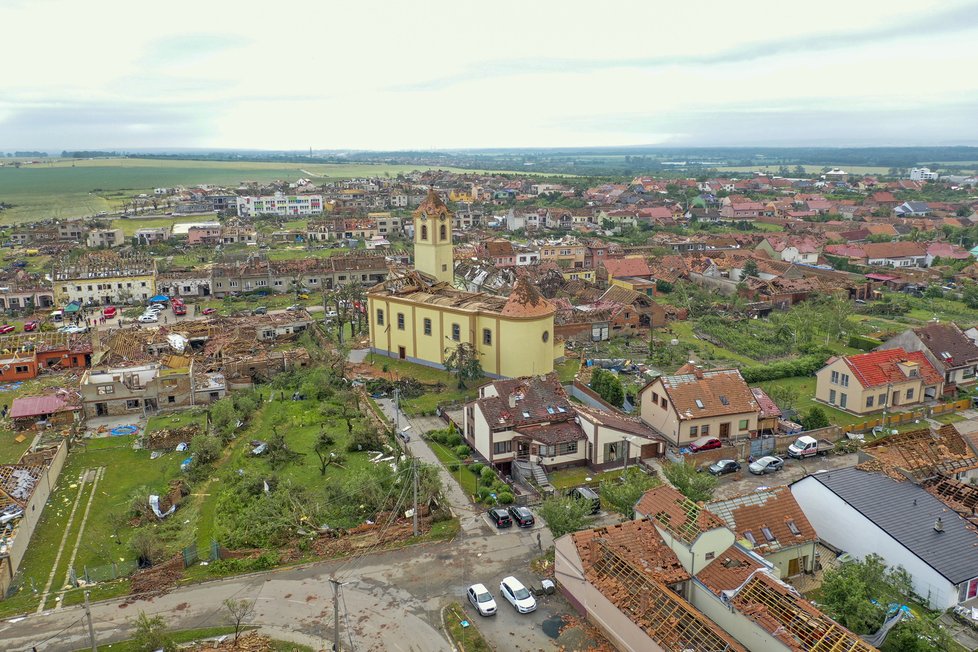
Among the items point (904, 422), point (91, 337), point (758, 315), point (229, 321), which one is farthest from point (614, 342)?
point (91, 337)

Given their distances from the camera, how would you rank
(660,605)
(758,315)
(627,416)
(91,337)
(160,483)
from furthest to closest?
(758,315)
(91,337)
(627,416)
(160,483)
(660,605)

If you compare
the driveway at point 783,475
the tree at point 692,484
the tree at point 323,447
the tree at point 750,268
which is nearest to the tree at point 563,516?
the tree at point 692,484

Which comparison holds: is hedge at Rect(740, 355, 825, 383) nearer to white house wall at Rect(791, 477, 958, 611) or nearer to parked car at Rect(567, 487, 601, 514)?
white house wall at Rect(791, 477, 958, 611)

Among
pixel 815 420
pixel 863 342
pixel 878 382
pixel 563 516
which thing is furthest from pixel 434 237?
pixel 563 516

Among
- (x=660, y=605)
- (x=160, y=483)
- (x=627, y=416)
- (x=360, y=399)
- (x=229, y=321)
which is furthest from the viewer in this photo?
(x=229, y=321)

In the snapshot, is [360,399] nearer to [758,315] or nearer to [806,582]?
[806,582]

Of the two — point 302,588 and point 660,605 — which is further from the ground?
point 660,605
